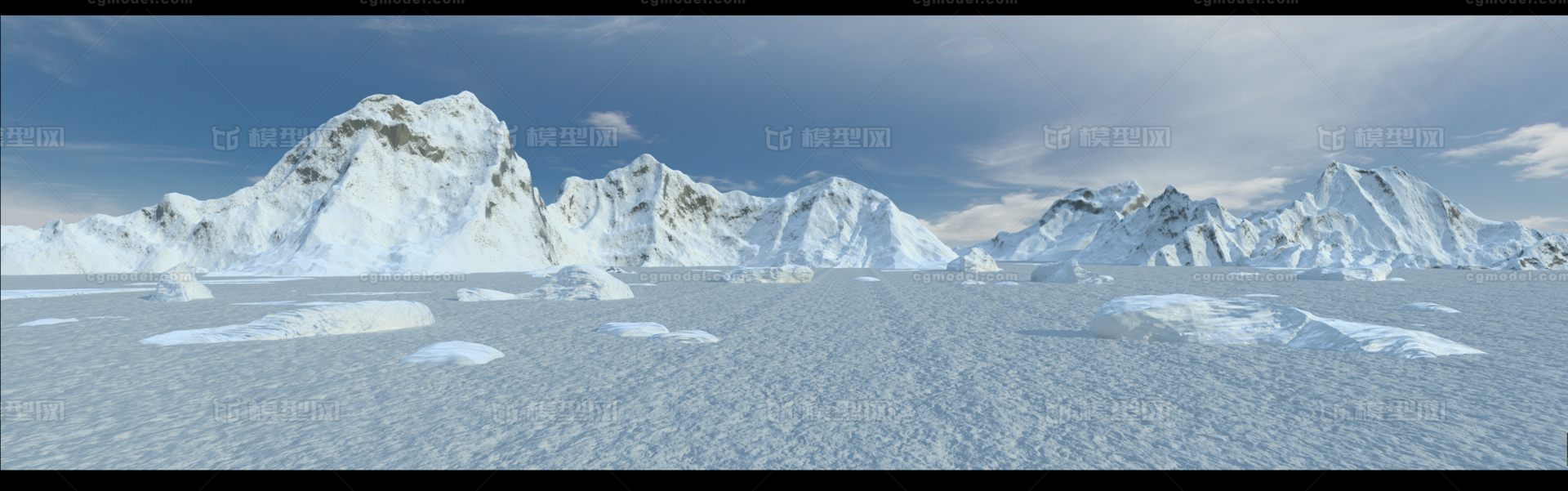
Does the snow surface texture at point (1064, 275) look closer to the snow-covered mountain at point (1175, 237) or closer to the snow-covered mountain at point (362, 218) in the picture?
the snow-covered mountain at point (362, 218)

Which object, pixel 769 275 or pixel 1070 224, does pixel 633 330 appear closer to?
pixel 769 275

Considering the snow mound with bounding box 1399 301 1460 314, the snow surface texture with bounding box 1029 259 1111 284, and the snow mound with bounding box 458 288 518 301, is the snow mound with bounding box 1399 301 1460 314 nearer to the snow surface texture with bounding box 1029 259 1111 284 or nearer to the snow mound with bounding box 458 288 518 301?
the snow surface texture with bounding box 1029 259 1111 284

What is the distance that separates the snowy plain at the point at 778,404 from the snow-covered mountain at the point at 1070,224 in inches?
5324

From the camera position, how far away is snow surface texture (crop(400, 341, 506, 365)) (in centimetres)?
583

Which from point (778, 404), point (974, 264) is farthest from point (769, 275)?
point (778, 404)

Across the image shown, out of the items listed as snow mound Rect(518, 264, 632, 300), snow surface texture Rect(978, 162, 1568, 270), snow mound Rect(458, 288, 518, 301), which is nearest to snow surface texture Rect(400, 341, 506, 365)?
snow mound Rect(518, 264, 632, 300)

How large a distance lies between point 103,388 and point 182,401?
1.06m

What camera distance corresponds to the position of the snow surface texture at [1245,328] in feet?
20.9

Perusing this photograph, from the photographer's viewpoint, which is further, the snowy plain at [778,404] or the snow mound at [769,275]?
the snow mound at [769,275]

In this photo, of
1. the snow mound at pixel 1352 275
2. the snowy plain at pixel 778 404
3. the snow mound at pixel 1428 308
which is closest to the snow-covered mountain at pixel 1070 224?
the snow mound at pixel 1352 275

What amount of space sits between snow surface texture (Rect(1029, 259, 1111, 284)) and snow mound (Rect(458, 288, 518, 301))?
65.4 feet

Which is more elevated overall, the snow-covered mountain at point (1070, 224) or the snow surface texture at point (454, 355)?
the snow-covered mountain at point (1070, 224)
